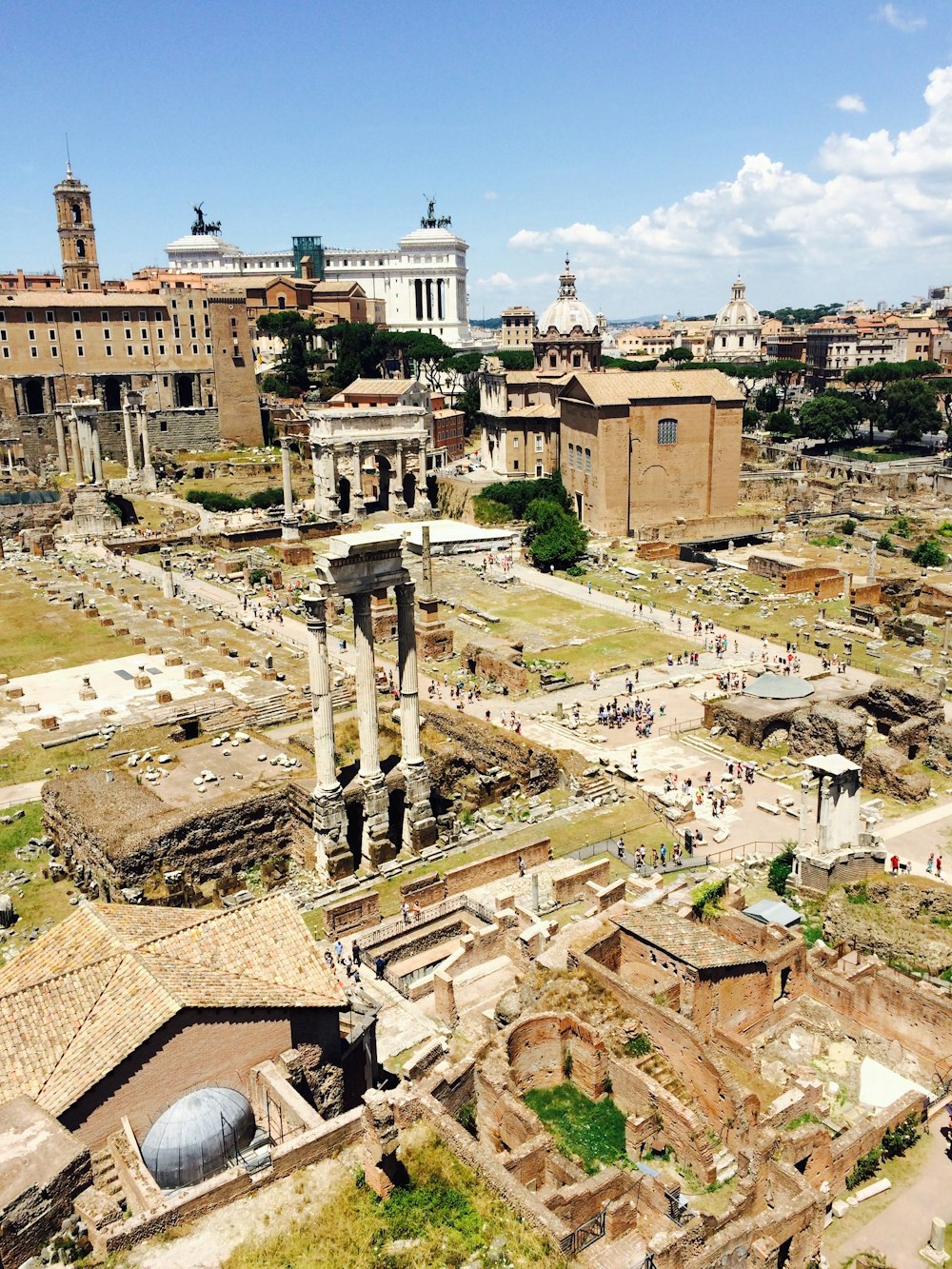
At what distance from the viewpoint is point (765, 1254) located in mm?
14281

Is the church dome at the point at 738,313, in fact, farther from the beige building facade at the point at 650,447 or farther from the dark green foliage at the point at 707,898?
the dark green foliage at the point at 707,898

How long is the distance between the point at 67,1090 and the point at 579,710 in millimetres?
28587

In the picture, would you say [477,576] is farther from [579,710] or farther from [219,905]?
[219,905]

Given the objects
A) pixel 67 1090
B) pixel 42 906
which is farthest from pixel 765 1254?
pixel 42 906

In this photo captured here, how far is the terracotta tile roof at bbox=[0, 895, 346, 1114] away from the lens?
13680 millimetres

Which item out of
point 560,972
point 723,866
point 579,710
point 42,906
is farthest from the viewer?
point 579,710

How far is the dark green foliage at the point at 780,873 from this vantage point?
26500 millimetres

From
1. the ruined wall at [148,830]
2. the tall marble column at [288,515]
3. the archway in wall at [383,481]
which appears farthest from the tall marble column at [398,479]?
the ruined wall at [148,830]

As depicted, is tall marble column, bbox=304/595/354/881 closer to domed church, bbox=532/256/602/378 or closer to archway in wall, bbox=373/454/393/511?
archway in wall, bbox=373/454/393/511

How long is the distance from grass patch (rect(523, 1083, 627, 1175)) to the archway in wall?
63.8 m

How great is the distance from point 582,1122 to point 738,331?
495ft

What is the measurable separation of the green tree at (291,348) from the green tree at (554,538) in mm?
43081

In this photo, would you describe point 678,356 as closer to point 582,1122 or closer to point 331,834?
point 331,834

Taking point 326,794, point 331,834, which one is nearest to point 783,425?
point 326,794
